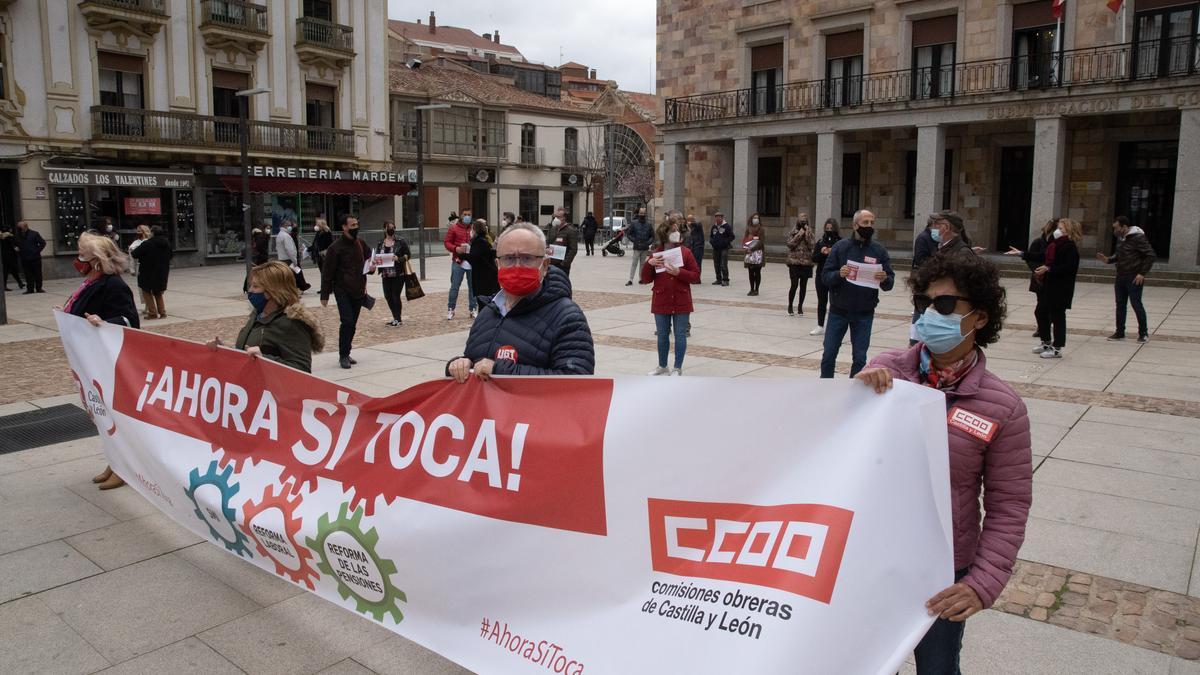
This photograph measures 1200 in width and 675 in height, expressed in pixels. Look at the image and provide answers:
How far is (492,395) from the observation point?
3385mm

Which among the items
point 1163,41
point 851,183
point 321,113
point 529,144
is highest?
point 529,144

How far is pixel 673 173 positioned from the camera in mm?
33594

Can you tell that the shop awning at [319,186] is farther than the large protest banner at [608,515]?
Yes

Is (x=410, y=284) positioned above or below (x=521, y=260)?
below

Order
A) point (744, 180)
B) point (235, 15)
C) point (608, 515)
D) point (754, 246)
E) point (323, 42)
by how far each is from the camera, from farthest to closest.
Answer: point (323, 42) → point (744, 180) → point (235, 15) → point (754, 246) → point (608, 515)

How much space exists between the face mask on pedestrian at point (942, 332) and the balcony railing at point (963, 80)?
964 inches

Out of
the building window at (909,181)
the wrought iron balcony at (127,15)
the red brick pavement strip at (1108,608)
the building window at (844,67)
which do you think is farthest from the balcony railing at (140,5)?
the red brick pavement strip at (1108,608)

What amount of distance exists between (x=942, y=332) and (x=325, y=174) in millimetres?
33272

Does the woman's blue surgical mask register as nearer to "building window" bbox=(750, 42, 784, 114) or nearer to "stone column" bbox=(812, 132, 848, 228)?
"stone column" bbox=(812, 132, 848, 228)

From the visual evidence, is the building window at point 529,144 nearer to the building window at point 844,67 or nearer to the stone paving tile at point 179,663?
the building window at point 844,67

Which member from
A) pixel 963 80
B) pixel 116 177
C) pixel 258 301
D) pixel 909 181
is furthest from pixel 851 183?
pixel 258 301

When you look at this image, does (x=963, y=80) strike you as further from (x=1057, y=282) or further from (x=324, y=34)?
(x=324, y=34)

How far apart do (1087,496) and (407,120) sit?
47297mm

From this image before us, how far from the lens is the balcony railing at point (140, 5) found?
87.4ft
